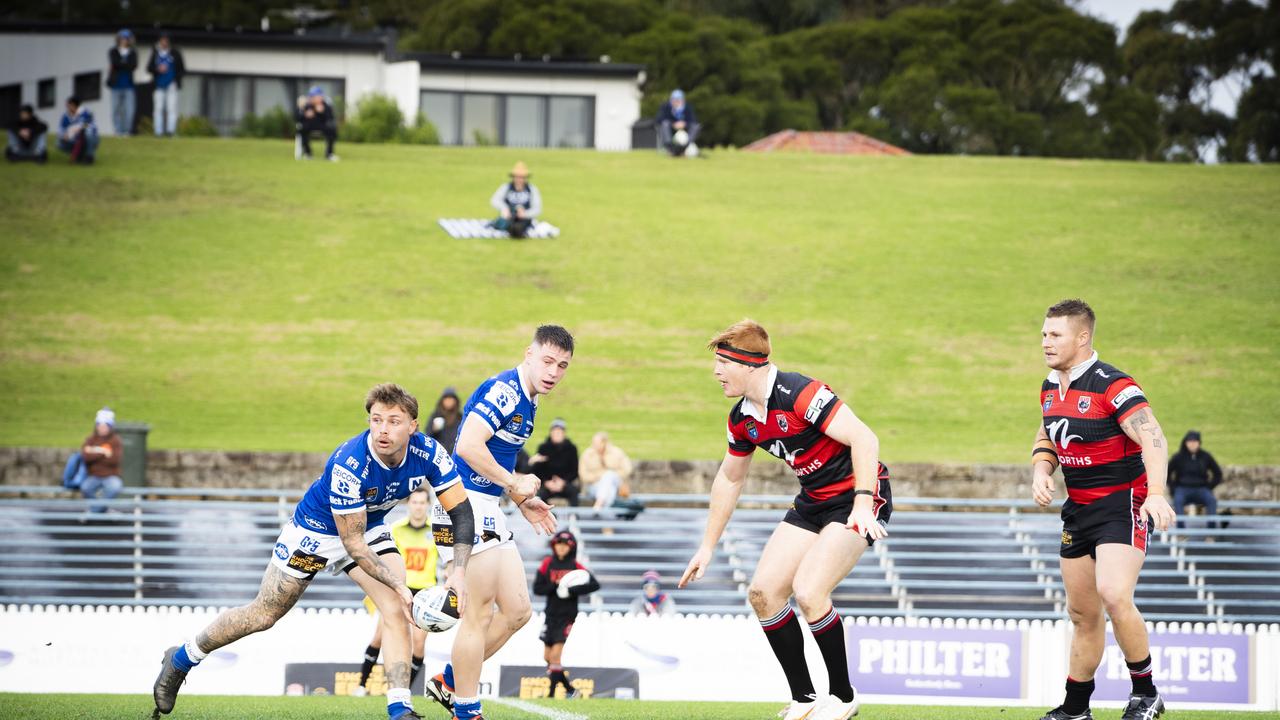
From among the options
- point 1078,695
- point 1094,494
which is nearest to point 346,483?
point 1094,494

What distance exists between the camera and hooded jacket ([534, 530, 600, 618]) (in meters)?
12.0

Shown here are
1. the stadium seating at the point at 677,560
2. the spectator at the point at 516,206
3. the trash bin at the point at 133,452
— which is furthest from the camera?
the spectator at the point at 516,206

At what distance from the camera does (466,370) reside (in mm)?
23312

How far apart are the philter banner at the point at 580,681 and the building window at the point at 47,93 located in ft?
135

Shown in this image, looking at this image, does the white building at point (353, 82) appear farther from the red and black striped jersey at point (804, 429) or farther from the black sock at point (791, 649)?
the black sock at point (791, 649)

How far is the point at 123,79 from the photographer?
1353 inches

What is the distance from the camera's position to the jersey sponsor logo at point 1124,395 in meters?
7.26

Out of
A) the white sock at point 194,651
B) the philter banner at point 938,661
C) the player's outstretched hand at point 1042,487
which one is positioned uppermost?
the player's outstretched hand at point 1042,487

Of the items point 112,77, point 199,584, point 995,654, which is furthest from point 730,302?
point 112,77

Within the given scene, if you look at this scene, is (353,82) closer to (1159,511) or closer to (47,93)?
(47,93)

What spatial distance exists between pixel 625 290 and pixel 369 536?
2033 centimetres

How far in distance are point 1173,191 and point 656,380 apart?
1747 cm

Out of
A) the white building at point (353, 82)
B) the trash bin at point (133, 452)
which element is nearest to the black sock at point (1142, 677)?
the trash bin at point (133, 452)

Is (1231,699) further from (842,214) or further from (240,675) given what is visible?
(842,214)
